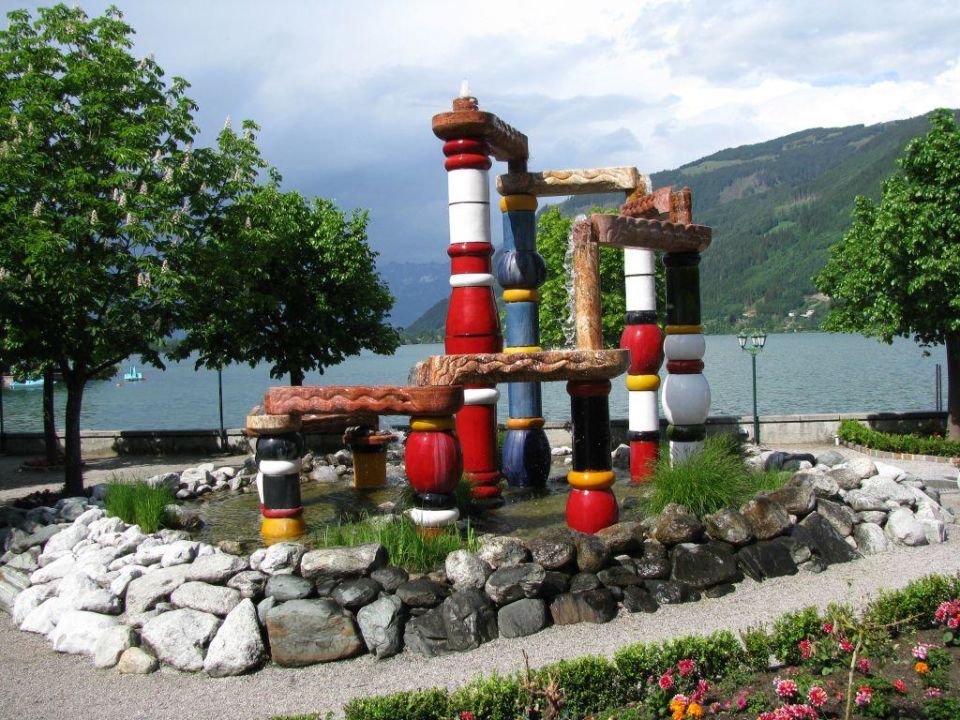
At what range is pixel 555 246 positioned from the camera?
22.1 m

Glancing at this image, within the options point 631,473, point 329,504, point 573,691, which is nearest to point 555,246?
point 631,473

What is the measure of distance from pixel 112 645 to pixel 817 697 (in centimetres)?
539

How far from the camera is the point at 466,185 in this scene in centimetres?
1049

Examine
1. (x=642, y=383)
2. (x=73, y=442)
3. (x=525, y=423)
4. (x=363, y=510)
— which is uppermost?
(x=642, y=383)

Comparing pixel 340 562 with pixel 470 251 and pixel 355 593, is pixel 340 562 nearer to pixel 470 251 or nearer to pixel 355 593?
pixel 355 593

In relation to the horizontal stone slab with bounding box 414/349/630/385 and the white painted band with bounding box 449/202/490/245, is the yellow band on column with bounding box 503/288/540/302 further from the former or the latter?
the horizontal stone slab with bounding box 414/349/630/385

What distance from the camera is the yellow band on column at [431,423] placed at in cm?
872

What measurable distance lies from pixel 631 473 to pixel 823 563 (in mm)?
3838

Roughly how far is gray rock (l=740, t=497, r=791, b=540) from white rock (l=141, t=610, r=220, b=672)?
5049mm

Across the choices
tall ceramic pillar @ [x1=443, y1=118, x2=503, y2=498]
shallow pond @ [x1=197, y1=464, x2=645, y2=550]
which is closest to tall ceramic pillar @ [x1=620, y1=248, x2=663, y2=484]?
shallow pond @ [x1=197, y1=464, x2=645, y2=550]

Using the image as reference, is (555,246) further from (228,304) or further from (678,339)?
(678,339)

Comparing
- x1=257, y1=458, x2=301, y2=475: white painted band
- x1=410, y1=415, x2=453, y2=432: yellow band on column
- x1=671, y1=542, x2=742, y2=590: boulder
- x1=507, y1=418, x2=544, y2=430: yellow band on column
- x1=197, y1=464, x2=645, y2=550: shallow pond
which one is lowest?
x1=671, y1=542, x2=742, y2=590: boulder

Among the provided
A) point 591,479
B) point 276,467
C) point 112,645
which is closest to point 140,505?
point 276,467

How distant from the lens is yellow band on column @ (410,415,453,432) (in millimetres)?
8719
